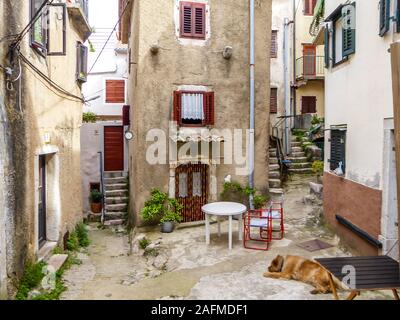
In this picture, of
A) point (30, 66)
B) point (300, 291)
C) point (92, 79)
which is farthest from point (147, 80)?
point (92, 79)

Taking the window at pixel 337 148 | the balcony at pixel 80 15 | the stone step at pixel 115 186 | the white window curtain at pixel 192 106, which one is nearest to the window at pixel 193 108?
the white window curtain at pixel 192 106

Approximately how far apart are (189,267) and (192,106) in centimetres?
544

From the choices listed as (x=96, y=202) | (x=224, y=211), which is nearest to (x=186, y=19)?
(x=224, y=211)

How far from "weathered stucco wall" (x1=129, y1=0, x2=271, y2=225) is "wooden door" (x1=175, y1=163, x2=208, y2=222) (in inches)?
19.2

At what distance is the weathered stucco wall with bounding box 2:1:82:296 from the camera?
6.29 metres

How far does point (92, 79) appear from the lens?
2209 centimetres

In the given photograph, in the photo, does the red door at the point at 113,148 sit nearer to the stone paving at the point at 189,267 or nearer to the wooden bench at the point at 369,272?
the stone paving at the point at 189,267

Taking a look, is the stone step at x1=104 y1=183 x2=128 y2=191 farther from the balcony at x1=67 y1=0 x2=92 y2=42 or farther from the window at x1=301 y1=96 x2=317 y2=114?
the window at x1=301 y1=96 x2=317 y2=114

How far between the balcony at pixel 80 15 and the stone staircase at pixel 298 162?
423 inches

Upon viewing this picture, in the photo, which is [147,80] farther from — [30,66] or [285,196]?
[285,196]

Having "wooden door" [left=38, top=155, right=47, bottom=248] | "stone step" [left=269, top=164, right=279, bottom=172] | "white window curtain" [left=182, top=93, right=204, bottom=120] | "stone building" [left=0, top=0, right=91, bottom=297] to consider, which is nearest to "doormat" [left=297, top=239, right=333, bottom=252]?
"white window curtain" [left=182, top=93, right=204, bottom=120]

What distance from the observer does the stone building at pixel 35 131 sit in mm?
5980

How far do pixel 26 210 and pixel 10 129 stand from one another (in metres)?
1.73

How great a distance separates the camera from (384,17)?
6699mm
